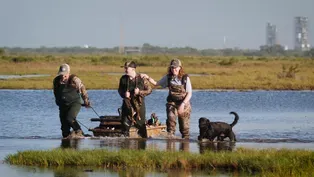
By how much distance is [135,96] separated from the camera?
19.5m

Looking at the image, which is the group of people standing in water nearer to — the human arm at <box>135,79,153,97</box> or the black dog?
the human arm at <box>135,79,153,97</box>

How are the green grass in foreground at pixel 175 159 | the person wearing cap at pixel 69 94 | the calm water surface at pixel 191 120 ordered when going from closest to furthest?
the green grass in foreground at pixel 175 159 < the calm water surface at pixel 191 120 < the person wearing cap at pixel 69 94

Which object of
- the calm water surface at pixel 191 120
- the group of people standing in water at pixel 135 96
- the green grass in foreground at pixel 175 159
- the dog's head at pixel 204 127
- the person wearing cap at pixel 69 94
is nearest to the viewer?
the green grass in foreground at pixel 175 159

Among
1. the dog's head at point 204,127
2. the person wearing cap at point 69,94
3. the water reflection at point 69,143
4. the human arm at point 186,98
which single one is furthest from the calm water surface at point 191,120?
the human arm at point 186,98

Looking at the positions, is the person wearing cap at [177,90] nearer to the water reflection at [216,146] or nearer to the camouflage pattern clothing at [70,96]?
the water reflection at [216,146]

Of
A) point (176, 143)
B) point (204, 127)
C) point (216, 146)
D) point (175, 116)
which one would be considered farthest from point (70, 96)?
point (216, 146)

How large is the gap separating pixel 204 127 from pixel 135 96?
5.36ft

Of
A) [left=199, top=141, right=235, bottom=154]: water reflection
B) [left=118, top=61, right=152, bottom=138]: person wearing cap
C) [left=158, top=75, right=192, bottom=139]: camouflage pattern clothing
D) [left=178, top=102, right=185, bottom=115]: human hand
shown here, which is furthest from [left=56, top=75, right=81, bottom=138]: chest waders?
[left=199, top=141, right=235, bottom=154]: water reflection

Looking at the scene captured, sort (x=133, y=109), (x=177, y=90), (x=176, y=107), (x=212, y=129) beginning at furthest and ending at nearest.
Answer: (x=133, y=109) < (x=176, y=107) < (x=177, y=90) < (x=212, y=129)

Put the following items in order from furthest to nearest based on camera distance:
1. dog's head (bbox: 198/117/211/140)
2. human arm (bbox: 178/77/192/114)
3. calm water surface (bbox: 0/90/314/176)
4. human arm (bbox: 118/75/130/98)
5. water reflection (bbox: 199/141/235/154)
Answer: human arm (bbox: 118/75/130/98) → human arm (bbox: 178/77/192/114) → dog's head (bbox: 198/117/211/140) → calm water surface (bbox: 0/90/314/176) → water reflection (bbox: 199/141/235/154)

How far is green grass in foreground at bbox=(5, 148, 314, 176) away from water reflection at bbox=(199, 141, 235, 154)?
163 centimetres

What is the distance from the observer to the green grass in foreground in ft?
47.5

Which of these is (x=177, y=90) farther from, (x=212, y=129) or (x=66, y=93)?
(x=66, y=93)

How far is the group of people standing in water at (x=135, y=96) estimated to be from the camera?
19.3 meters
